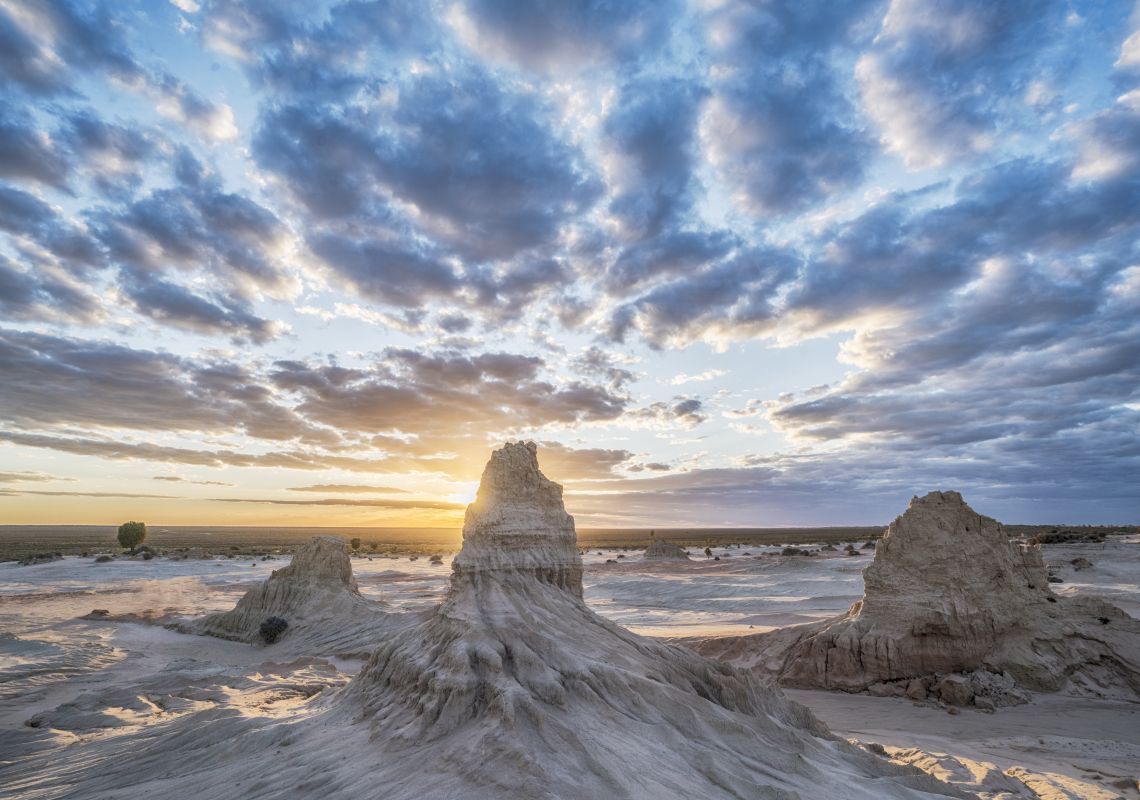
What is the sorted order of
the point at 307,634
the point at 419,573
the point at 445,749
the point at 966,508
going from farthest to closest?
the point at 419,573
the point at 307,634
the point at 966,508
the point at 445,749

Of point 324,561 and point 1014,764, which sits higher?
point 324,561

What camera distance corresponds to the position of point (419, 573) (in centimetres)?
5144

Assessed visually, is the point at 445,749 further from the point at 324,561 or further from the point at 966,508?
the point at 324,561

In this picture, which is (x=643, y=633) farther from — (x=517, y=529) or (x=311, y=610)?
(x=517, y=529)

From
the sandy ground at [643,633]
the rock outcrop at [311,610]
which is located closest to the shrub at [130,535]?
the sandy ground at [643,633]

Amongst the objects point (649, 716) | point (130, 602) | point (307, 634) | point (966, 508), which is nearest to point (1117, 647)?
point (966, 508)

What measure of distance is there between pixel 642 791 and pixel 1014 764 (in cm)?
916

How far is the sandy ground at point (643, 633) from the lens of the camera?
10680 millimetres

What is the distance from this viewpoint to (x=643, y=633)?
24984 millimetres

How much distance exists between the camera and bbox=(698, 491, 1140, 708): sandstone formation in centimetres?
1488

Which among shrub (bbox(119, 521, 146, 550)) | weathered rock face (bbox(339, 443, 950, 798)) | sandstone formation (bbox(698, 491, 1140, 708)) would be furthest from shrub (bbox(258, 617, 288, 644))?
shrub (bbox(119, 521, 146, 550))

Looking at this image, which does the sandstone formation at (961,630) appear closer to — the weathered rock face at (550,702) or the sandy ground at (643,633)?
the sandy ground at (643,633)

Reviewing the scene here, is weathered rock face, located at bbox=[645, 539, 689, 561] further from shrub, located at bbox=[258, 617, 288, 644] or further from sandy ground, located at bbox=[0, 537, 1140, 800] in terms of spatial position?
shrub, located at bbox=[258, 617, 288, 644]

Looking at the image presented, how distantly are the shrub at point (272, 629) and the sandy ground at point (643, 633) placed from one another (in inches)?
19.7
